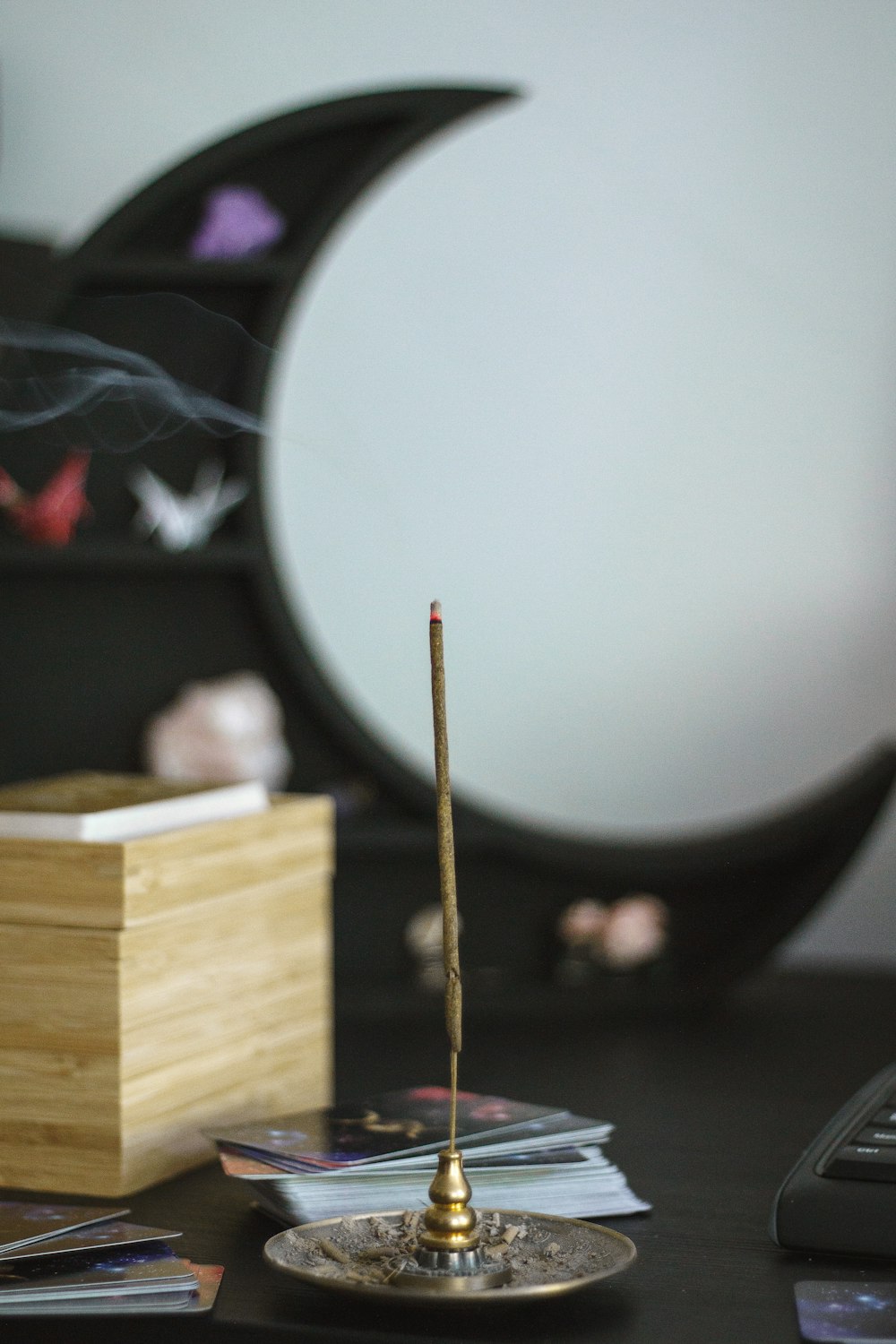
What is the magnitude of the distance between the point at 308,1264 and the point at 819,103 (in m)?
1.32

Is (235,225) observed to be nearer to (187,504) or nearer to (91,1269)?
(187,504)

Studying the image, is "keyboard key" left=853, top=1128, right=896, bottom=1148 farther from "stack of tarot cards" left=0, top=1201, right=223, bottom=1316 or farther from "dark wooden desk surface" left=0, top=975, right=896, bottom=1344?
"stack of tarot cards" left=0, top=1201, right=223, bottom=1316

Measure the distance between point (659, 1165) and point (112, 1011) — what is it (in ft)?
1.06

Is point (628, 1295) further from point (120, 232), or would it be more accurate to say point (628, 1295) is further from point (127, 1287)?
point (120, 232)

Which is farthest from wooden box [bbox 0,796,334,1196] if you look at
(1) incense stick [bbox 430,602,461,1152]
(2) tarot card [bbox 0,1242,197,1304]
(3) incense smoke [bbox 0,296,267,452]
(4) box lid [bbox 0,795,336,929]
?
(3) incense smoke [bbox 0,296,267,452]

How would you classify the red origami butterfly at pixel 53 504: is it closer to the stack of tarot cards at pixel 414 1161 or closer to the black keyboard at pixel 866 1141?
the stack of tarot cards at pixel 414 1161

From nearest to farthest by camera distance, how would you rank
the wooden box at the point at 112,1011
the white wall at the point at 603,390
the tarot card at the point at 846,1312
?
the tarot card at the point at 846,1312, the wooden box at the point at 112,1011, the white wall at the point at 603,390

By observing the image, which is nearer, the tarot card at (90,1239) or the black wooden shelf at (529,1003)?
the tarot card at (90,1239)

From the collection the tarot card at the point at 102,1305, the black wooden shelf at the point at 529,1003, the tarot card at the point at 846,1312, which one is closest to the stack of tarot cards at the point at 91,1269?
the tarot card at the point at 102,1305

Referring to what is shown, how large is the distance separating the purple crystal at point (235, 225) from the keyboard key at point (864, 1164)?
37.6 inches

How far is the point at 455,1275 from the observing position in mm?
604

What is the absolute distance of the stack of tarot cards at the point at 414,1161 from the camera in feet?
2.35

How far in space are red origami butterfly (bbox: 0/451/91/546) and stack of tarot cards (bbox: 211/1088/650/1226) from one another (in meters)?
0.70

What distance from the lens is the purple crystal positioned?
1.33 meters
